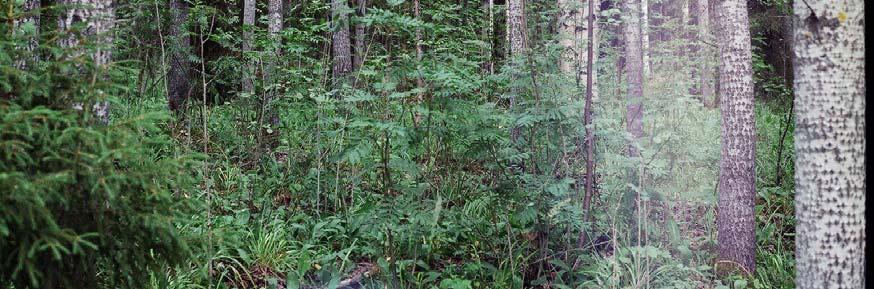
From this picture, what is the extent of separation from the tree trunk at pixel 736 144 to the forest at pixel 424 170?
0.02 metres

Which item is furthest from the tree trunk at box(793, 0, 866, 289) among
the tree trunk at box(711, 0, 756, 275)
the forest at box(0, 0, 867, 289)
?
the tree trunk at box(711, 0, 756, 275)

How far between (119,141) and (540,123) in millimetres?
3351

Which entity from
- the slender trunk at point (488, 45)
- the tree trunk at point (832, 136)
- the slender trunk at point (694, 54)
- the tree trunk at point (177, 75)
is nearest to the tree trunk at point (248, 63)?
the tree trunk at point (177, 75)

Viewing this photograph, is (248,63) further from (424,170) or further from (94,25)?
(94,25)

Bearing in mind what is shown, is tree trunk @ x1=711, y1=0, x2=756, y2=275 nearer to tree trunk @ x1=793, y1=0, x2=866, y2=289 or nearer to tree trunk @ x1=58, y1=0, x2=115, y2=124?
tree trunk @ x1=793, y1=0, x2=866, y2=289

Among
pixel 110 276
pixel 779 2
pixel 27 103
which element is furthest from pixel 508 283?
pixel 779 2

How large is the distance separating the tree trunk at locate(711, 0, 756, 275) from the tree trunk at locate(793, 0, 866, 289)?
294 cm

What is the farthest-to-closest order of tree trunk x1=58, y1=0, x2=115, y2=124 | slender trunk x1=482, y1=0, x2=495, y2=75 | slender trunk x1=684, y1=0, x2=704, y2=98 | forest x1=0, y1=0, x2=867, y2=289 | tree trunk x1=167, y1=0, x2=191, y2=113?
slender trunk x1=684, y1=0, x2=704, y2=98 → tree trunk x1=167, y1=0, x2=191, y2=113 → slender trunk x1=482, y1=0, x2=495, y2=75 → tree trunk x1=58, y1=0, x2=115, y2=124 → forest x1=0, y1=0, x2=867, y2=289

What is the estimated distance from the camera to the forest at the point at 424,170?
2.95 metres

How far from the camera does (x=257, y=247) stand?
17.9 ft

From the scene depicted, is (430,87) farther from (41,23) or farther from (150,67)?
(150,67)

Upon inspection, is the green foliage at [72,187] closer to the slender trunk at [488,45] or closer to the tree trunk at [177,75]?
the slender trunk at [488,45]

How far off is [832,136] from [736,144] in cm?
318

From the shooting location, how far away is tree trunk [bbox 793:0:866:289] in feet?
11.0
